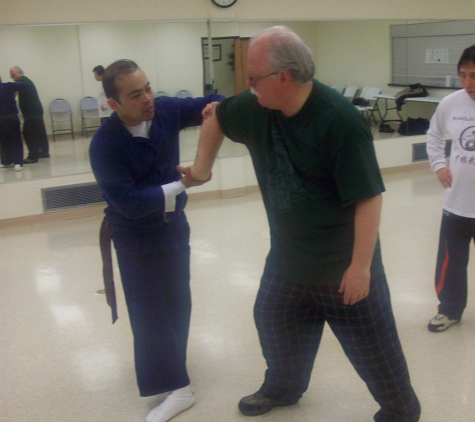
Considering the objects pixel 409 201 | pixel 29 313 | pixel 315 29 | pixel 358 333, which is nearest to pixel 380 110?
pixel 315 29

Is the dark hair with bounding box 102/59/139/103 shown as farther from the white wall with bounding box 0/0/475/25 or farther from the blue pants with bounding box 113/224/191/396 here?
the white wall with bounding box 0/0/475/25

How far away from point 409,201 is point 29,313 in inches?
151

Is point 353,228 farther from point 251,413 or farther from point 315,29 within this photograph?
point 315,29

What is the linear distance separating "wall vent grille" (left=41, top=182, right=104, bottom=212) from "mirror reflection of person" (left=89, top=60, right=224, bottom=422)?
3.44 metres

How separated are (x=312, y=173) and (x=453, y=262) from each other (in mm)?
1429

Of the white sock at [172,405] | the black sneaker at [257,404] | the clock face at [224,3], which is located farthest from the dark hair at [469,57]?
the clock face at [224,3]

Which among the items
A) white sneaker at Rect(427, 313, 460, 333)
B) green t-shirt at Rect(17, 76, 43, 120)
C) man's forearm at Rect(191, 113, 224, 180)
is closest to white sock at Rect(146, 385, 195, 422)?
man's forearm at Rect(191, 113, 224, 180)

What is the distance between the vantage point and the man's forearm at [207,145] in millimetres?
1842

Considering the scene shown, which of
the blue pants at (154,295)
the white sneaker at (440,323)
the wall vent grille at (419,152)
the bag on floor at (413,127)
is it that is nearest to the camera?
the blue pants at (154,295)

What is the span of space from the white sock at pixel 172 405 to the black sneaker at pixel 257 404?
220 mm

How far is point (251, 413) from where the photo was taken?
2.14 m

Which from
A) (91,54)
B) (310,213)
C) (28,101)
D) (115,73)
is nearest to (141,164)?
(115,73)

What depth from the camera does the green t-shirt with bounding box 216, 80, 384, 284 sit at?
1.49 m

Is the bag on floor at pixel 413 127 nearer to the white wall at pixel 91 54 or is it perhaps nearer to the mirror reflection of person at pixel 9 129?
the white wall at pixel 91 54
